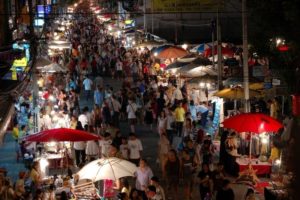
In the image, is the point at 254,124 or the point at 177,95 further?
the point at 177,95

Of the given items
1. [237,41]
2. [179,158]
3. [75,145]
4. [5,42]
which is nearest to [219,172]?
[179,158]

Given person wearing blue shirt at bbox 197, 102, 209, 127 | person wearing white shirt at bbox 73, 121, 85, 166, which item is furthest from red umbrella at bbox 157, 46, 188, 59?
person wearing white shirt at bbox 73, 121, 85, 166

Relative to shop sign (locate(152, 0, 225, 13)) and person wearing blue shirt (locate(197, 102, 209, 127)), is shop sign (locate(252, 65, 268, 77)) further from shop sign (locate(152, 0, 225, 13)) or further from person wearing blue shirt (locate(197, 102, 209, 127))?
shop sign (locate(152, 0, 225, 13))

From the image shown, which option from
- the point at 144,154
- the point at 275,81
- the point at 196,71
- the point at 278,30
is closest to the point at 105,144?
the point at 144,154

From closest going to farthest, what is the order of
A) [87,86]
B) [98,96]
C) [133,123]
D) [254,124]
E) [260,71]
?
[254,124] < [133,123] < [260,71] < [98,96] < [87,86]

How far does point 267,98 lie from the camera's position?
24.1 metres

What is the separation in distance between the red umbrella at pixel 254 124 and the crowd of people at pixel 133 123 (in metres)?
1.25

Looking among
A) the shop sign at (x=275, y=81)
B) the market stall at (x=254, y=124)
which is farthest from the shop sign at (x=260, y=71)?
the market stall at (x=254, y=124)

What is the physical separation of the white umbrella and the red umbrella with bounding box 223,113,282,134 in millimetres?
3455

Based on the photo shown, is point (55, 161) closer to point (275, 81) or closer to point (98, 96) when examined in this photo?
point (275, 81)

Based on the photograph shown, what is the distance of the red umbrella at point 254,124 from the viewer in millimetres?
15148

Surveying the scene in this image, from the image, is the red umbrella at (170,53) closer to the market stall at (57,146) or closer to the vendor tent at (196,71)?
the vendor tent at (196,71)

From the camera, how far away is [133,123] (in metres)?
23.1

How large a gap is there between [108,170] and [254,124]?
14.3 ft
